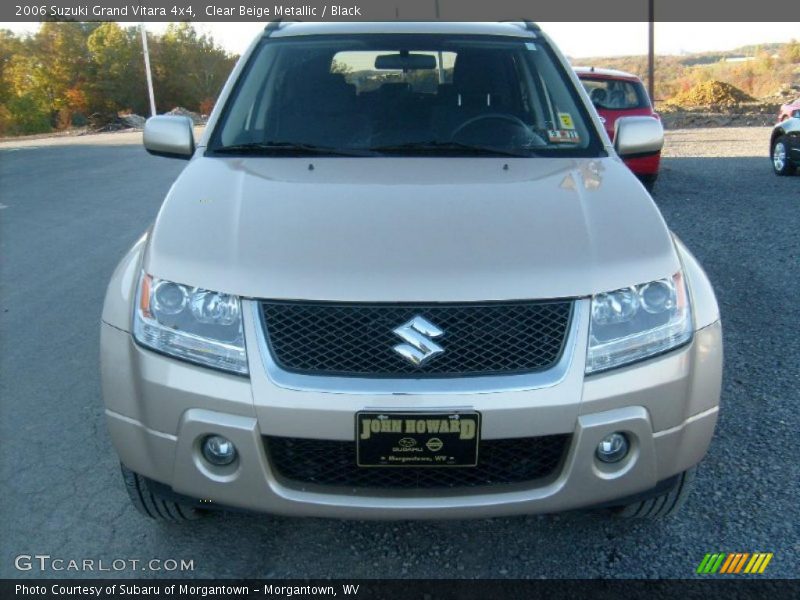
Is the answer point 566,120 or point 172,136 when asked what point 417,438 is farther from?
point 172,136

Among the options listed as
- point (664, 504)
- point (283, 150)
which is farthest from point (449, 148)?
point (664, 504)

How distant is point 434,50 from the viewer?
12.0 feet

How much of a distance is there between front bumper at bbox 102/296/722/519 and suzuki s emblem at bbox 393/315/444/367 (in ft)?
0.36

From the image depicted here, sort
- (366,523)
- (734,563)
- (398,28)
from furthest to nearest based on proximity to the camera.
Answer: (398,28)
(366,523)
(734,563)

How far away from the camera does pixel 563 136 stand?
3.34 m

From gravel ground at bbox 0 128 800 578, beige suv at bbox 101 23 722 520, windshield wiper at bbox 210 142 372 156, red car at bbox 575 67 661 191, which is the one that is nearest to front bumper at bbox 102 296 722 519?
beige suv at bbox 101 23 722 520

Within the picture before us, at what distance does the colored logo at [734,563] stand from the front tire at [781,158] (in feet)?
33.4

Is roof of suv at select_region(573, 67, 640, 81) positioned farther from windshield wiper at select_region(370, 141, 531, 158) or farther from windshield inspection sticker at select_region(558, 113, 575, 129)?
windshield wiper at select_region(370, 141, 531, 158)

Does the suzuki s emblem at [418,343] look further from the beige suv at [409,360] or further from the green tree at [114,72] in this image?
the green tree at [114,72]

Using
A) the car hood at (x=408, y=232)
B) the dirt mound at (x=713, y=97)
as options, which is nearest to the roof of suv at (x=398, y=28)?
the car hood at (x=408, y=232)

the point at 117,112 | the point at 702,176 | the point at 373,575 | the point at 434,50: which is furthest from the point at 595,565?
the point at 117,112

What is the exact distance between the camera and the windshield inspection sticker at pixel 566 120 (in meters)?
3.40

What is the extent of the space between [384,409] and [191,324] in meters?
0.63

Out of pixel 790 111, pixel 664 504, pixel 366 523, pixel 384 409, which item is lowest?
pixel 366 523
